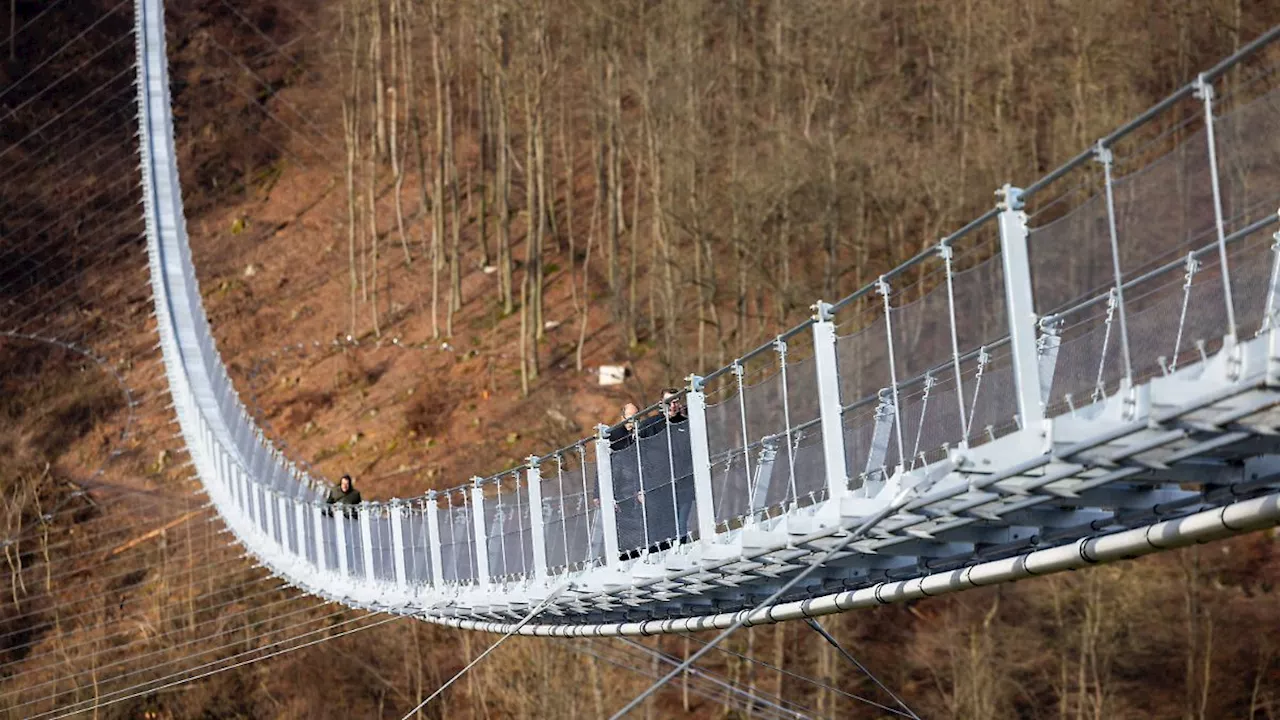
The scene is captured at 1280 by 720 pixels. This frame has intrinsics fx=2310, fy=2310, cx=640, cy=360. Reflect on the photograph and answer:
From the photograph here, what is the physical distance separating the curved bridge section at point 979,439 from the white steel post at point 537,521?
0.8 inches

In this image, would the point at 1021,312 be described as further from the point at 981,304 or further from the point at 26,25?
the point at 26,25

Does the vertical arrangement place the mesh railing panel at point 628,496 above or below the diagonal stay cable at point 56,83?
below

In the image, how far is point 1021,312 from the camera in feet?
27.5

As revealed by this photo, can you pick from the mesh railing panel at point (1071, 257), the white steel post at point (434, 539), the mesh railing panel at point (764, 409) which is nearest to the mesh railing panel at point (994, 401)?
the mesh railing panel at point (1071, 257)

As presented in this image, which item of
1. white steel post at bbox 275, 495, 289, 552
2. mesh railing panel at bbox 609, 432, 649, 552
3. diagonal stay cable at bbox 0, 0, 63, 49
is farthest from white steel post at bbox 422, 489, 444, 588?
diagonal stay cable at bbox 0, 0, 63, 49

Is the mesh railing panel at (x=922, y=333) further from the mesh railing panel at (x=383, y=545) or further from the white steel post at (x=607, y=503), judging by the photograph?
the mesh railing panel at (x=383, y=545)

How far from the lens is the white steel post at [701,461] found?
12273 millimetres

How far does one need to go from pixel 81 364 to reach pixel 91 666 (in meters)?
11.0

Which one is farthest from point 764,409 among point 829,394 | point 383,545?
→ point 383,545

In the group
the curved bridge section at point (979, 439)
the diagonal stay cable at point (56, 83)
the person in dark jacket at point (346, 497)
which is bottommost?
the curved bridge section at point (979, 439)

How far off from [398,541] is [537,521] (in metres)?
3.29

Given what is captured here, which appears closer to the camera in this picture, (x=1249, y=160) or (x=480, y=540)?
(x=1249, y=160)

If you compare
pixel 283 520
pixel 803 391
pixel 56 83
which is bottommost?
pixel 803 391

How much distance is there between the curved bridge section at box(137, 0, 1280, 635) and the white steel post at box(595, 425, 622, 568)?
0.6 inches
